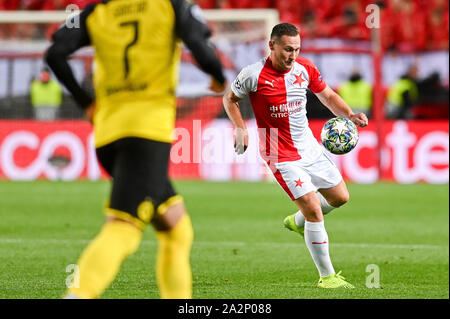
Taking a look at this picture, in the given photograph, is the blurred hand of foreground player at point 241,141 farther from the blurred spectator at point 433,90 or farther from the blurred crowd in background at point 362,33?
the blurred spectator at point 433,90

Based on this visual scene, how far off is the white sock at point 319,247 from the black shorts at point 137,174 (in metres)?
2.77

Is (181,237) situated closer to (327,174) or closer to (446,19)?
(327,174)

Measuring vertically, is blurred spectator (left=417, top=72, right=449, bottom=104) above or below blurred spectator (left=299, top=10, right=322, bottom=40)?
below

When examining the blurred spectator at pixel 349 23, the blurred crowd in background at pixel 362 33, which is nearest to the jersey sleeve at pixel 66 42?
the blurred crowd in background at pixel 362 33

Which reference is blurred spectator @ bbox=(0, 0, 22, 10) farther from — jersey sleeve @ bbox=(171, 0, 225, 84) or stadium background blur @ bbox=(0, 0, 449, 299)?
jersey sleeve @ bbox=(171, 0, 225, 84)

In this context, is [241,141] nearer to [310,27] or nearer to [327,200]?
[327,200]

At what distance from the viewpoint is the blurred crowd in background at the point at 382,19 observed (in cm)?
2067

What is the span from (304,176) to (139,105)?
296 cm

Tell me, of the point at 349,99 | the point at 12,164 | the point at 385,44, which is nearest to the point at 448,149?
the point at 349,99

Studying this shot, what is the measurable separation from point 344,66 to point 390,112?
1.41 metres

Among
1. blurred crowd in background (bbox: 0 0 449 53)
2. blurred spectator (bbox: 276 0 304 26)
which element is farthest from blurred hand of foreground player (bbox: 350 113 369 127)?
blurred spectator (bbox: 276 0 304 26)

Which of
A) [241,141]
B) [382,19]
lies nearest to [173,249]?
[241,141]

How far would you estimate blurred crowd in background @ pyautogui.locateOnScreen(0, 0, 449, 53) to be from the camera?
2067 centimetres
